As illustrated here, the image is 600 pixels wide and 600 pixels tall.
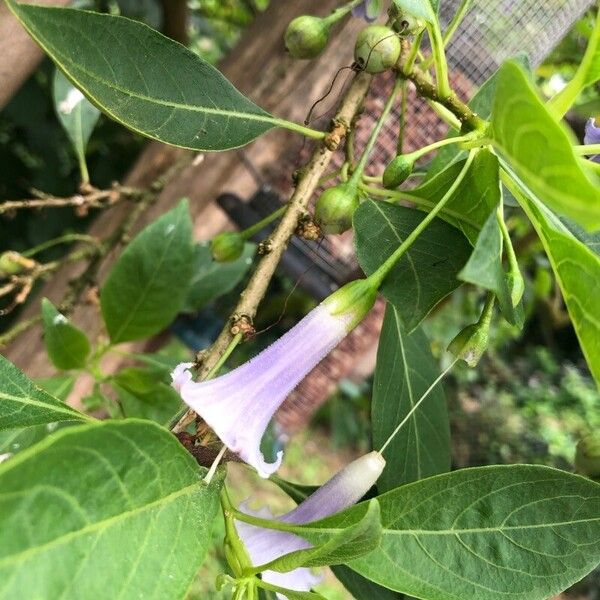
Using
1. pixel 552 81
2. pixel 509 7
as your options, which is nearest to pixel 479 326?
pixel 509 7

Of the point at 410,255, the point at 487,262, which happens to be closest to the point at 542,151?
the point at 487,262

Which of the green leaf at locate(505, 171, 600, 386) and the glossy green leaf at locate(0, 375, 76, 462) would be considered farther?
the glossy green leaf at locate(0, 375, 76, 462)

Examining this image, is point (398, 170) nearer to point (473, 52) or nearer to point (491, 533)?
point (491, 533)

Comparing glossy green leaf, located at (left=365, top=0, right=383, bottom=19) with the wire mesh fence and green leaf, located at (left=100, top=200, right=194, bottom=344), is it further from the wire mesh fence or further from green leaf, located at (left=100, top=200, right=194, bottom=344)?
green leaf, located at (left=100, top=200, right=194, bottom=344)

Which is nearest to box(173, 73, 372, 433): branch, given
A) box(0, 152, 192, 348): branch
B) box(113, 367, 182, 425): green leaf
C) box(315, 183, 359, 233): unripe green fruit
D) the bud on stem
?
box(315, 183, 359, 233): unripe green fruit

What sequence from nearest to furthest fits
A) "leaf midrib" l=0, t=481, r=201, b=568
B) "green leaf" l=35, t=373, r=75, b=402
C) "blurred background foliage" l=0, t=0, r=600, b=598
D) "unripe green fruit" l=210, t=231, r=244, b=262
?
"leaf midrib" l=0, t=481, r=201, b=568 < "unripe green fruit" l=210, t=231, r=244, b=262 < "green leaf" l=35, t=373, r=75, b=402 < "blurred background foliage" l=0, t=0, r=600, b=598

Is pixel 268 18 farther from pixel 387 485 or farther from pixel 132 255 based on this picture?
pixel 387 485
